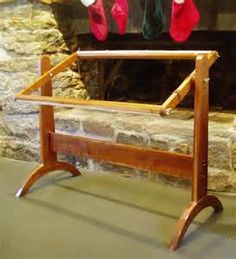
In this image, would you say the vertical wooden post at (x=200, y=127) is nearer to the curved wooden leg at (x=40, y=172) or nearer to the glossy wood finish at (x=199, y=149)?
the glossy wood finish at (x=199, y=149)

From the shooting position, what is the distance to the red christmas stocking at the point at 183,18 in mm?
2176

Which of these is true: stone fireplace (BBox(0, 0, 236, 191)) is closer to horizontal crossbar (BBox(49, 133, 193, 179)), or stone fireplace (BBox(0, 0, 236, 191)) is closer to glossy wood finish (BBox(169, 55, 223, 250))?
horizontal crossbar (BBox(49, 133, 193, 179))

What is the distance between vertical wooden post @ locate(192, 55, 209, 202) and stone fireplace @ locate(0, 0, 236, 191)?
0.38 metres

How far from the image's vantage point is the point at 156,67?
10.6ft

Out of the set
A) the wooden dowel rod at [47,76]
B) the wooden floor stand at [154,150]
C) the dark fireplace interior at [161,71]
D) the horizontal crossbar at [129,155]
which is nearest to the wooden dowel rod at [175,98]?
the wooden floor stand at [154,150]

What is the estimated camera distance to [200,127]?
1763mm

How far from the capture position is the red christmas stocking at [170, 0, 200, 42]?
218 centimetres

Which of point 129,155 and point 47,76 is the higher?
point 47,76

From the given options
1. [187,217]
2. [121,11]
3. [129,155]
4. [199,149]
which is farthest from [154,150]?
[121,11]

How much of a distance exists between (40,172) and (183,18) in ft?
3.73

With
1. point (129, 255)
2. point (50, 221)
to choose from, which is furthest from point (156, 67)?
point (129, 255)

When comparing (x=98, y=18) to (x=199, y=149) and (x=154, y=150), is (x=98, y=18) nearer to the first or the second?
(x=154, y=150)

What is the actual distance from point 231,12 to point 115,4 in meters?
0.65

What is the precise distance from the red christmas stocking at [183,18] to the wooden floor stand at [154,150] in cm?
42
